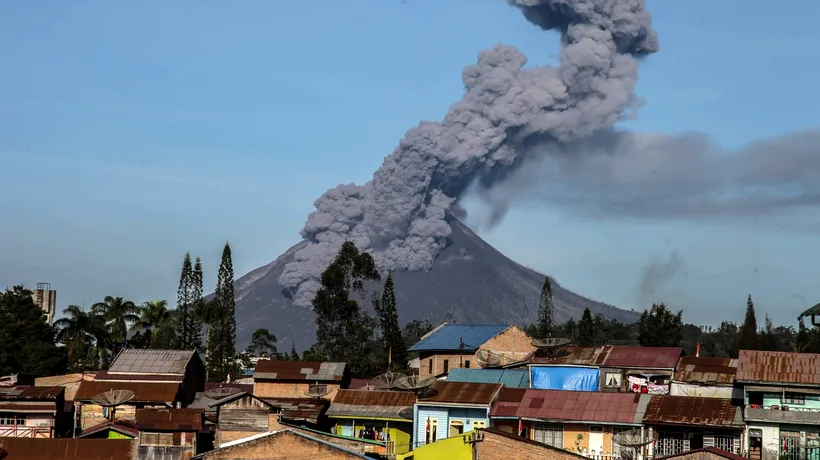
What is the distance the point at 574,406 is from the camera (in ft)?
219

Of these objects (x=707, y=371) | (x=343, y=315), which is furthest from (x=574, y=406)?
(x=343, y=315)

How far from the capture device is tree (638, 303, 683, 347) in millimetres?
131250

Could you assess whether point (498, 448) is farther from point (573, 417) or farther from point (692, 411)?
point (692, 411)

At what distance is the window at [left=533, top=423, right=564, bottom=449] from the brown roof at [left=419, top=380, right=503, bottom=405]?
3.38 meters

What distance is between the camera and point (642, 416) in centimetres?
6438

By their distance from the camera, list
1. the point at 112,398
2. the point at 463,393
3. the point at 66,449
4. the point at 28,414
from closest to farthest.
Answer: the point at 66,449
the point at 28,414
the point at 463,393
the point at 112,398

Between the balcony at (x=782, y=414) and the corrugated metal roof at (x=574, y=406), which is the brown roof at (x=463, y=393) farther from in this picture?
the balcony at (x=782, y=414)

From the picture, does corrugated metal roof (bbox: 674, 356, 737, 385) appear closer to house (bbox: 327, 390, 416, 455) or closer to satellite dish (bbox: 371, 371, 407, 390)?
house (bbox: 327, 390, 416, 455)

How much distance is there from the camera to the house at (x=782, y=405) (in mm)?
61094

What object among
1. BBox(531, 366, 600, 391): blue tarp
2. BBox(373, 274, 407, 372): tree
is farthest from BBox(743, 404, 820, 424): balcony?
BBox(373, 274, 407, 372): tree

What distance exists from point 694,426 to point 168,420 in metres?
27.1

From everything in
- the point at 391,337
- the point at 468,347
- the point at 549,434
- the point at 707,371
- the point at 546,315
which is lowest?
the point at 549,434

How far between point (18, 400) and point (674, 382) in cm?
3826

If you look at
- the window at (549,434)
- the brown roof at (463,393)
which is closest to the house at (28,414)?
the brown roof at (463,393)
